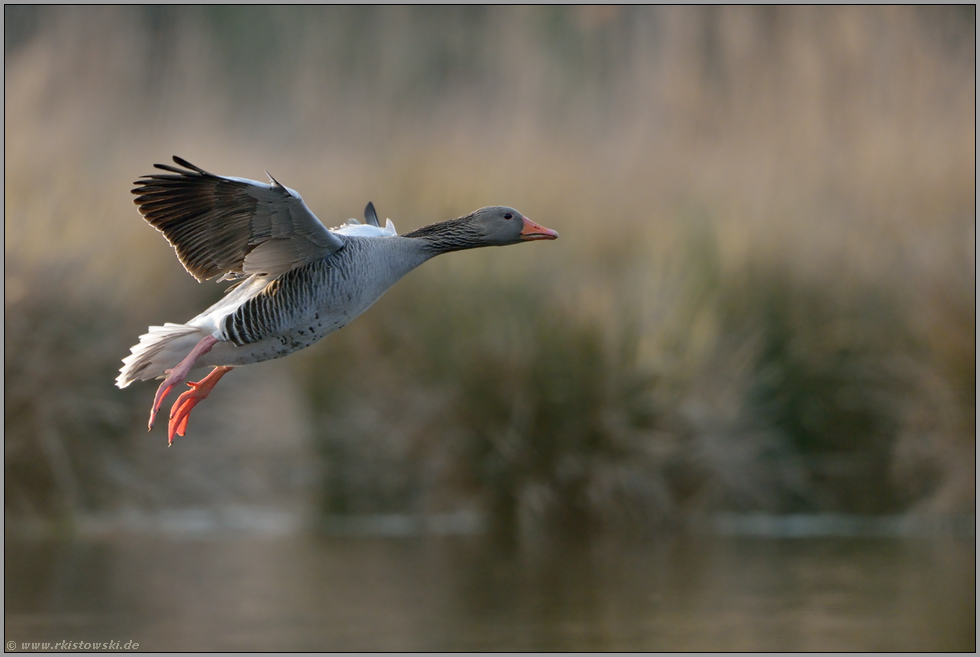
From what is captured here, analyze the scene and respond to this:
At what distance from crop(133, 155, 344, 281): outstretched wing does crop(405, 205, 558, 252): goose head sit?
60cm

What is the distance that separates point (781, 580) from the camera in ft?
33.3

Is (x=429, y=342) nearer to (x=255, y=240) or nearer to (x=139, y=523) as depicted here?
(x=139, y=523)

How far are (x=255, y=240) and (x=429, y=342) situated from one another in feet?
21.0

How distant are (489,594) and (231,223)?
4.00m

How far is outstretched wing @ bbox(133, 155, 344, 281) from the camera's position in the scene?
679 centimetres

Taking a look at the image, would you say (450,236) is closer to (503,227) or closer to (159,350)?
(503,227)

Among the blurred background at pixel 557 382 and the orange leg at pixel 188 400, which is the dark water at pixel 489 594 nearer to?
the blurred background at pixel 557 382

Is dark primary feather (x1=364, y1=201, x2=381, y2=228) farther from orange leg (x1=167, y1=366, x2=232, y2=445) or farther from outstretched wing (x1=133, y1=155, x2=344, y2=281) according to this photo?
orange leg (x1=167, y1=366, x2=232, y2=445)

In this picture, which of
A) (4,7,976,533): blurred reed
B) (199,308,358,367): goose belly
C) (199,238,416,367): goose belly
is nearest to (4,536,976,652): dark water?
(4,7,976,533): blurred reed

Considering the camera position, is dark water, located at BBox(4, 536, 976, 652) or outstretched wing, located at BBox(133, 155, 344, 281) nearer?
outstretched wing, located at BBox(133, 155, 344, 281)

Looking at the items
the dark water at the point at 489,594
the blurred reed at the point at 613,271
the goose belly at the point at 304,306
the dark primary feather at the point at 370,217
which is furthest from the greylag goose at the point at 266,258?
the blurred reed at the point at 613,271

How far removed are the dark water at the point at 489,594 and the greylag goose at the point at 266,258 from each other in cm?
219

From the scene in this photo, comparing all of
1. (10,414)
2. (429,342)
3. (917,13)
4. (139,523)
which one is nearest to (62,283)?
(10,414)

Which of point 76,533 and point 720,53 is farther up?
point 720,53
